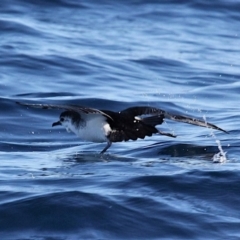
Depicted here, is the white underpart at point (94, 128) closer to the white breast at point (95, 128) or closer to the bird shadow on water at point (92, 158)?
the white breast at point (95, 128)

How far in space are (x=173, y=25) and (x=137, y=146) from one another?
13089mm

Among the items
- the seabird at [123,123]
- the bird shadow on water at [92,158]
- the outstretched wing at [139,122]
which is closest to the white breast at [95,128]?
the seabird at [123,123]

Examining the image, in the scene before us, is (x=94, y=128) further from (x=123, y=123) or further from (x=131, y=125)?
(x=131, y=125)

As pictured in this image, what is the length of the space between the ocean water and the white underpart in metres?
0.28

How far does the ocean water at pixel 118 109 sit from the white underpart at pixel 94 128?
0.28m

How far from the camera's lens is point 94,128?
33.5ft

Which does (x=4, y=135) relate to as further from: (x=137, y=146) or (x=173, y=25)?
(x=173, y=25)

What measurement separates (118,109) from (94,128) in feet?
13.7

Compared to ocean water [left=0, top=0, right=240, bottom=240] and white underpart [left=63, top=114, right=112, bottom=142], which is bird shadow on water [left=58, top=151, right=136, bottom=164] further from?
white underpart [left=63, top=114, right=112, bottom=142]

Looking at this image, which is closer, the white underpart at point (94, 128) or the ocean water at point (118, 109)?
the ocean water at point (118, 109)

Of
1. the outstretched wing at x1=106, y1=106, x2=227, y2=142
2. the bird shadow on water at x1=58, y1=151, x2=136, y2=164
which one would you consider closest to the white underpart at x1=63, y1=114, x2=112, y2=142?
the outstretched wing at x1=106, y1=106, x2=227, y2=142

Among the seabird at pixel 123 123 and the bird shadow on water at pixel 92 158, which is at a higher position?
the seabird at pixel 123 123

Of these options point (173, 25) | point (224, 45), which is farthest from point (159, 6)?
point (224, 45)

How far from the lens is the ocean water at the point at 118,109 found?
7961 millimetres
